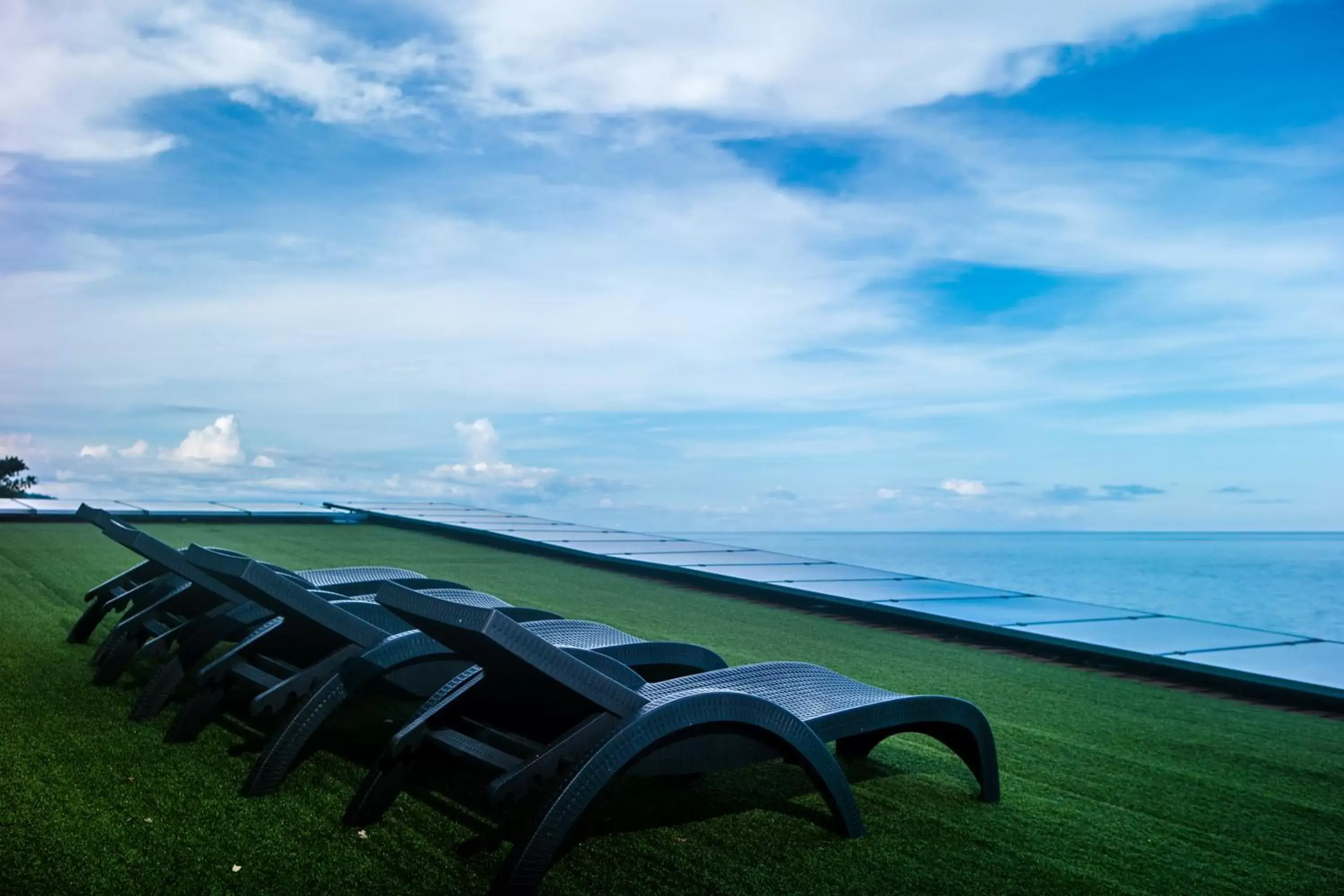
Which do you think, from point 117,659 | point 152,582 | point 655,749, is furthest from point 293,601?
point 152,582

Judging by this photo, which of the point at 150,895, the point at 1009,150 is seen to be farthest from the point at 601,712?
the point at 1009,150

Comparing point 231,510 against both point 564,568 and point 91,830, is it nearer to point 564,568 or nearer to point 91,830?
point 564,568


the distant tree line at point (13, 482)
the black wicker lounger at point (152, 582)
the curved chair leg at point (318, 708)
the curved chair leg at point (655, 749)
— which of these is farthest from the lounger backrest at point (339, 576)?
the distant tree line at point (13, 482)

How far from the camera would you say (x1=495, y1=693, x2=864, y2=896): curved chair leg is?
284 centimetres

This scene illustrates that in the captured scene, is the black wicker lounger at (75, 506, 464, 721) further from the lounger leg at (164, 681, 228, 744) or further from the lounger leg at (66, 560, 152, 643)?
the lounger leg at (164, 681, 228, 744)

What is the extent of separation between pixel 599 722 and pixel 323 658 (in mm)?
1603

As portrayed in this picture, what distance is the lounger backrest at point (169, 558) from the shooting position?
4.56 metres

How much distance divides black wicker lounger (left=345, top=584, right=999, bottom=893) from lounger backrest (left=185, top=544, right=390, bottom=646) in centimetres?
58

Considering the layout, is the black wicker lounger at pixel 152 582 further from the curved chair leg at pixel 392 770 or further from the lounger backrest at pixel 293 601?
the curved chair leg at pixel 392 770

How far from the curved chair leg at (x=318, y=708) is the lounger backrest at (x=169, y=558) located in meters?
1.03

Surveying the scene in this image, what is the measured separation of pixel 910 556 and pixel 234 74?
35.9 m

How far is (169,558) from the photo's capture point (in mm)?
4578

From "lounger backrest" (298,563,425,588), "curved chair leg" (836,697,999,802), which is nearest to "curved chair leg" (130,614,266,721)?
"lounger backrest" (298,563,425,588)

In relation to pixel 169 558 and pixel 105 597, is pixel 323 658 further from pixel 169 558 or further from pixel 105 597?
pixel 105 597
